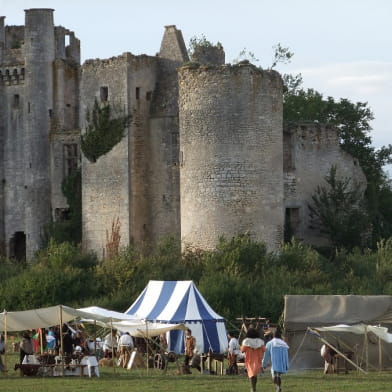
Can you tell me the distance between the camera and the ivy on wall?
55.0 meters

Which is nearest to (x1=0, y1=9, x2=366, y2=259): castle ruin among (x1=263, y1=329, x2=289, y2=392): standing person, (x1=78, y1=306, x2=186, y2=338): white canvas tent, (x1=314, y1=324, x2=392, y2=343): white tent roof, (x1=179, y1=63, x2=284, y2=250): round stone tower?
(x1=179, y1=63, x2=284, y2=250): round stone tower

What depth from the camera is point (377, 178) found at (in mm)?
66438

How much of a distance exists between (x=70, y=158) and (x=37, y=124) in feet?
6.95

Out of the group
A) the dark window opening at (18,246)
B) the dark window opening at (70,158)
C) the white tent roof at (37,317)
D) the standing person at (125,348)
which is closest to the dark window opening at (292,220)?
the dark window opening at (70,158)

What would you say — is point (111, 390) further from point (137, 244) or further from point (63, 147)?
point (63, 147)

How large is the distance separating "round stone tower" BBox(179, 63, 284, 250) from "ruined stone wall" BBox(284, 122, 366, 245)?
4727 mm

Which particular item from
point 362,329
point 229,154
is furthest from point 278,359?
point 229,154

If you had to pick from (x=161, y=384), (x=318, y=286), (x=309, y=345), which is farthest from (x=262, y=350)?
(x=318, y=286)

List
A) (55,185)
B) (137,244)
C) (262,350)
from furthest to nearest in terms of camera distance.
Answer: (55,185) → (137,244) → (262,350)

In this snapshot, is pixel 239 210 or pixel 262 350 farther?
pixel 239 210

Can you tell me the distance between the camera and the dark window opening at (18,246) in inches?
2406

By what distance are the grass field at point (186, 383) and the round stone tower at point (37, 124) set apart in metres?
22.9

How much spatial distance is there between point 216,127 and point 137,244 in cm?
666

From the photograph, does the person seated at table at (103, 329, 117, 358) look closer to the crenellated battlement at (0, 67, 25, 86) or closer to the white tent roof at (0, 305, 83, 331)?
the white tent roof at (0, 305, 83, 331)
